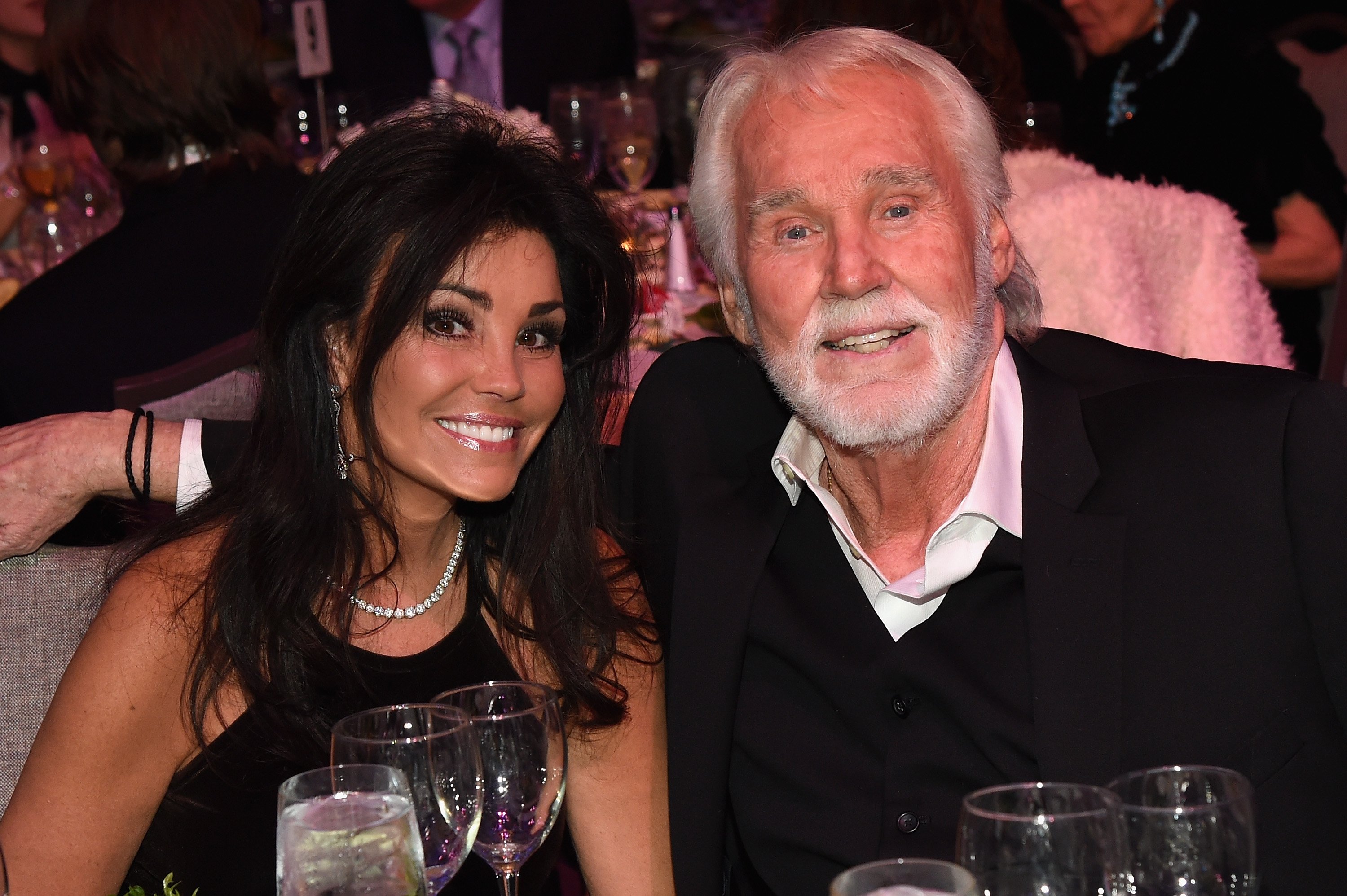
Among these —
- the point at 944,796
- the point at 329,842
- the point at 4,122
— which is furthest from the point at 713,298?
the point at 4,122

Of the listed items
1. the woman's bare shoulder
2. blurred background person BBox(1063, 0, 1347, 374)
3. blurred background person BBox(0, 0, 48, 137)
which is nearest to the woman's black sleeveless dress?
the woman's bare shoulder

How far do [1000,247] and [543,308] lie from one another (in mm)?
718

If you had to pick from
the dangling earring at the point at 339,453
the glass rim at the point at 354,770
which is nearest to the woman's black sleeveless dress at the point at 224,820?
the dangling earring at the point at 339,453

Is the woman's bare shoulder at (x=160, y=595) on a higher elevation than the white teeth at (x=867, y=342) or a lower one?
lower

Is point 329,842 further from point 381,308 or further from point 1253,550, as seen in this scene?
point 1253,550

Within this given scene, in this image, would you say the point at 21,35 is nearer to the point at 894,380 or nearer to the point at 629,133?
the point at 629,133

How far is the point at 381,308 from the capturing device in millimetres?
1989

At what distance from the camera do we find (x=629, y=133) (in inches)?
151

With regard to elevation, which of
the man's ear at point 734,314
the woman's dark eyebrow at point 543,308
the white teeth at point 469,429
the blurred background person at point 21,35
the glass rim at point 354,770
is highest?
the blurred background person at point 21,35

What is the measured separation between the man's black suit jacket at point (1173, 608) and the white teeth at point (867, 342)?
0.21 m

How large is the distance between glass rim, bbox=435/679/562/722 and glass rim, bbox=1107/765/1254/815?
1.77 feet

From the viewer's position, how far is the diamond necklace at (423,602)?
2123 mm

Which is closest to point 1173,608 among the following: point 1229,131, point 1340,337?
point 1340,337

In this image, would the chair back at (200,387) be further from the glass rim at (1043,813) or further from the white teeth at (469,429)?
the glass rim at (1043,813)
